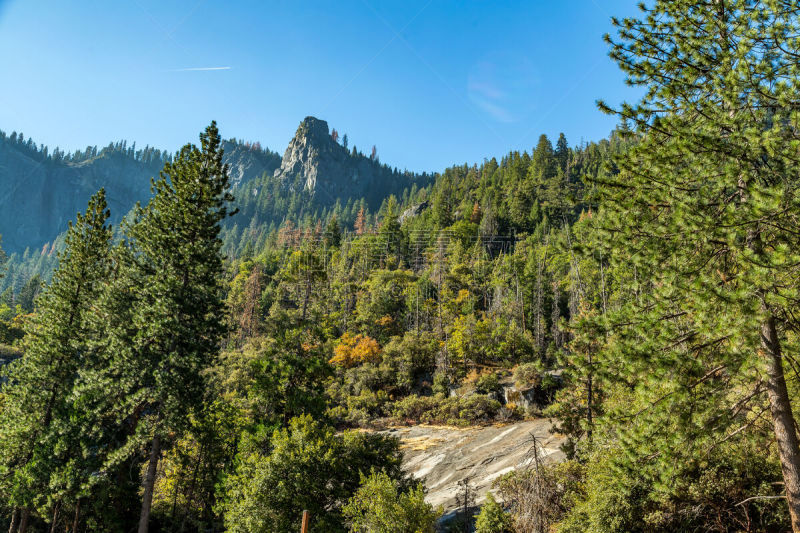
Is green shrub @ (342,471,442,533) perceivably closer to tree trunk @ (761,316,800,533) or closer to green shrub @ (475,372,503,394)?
tree trunk @ (761,316,800,533)

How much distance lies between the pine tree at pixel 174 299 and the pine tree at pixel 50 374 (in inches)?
117

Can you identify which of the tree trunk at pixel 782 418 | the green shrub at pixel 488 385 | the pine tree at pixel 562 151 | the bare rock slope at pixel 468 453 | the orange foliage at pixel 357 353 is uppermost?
the pine tree at pixel 562 151

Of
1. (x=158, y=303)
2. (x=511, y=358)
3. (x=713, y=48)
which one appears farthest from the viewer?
(x=511, y=358)

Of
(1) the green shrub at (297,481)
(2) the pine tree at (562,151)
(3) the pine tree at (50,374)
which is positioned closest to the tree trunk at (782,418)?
(1) the green shrub at (297,481)

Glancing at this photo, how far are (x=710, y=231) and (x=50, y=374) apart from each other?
78.1 feet

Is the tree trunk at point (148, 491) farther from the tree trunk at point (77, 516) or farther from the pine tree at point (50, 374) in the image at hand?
the tree trunk at point (77, 516)

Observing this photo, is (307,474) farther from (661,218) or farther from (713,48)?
(713,48)

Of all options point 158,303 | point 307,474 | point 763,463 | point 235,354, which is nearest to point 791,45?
point 763,463

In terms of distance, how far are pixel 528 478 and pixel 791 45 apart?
1149 centimetres

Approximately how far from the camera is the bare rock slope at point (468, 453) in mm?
20344

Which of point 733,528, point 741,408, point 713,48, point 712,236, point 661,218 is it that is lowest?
point 733,528

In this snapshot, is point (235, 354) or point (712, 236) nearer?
point (712, 236)

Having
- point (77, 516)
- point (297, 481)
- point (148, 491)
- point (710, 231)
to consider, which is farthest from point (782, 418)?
point (77, 516)

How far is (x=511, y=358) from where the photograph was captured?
139ft
